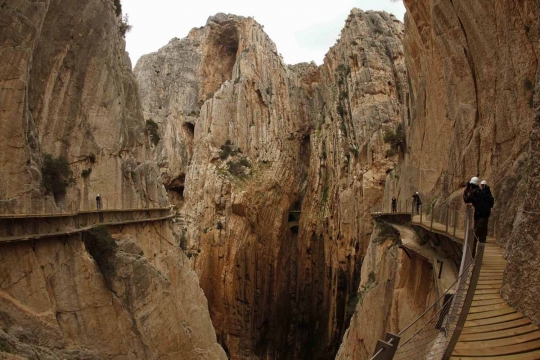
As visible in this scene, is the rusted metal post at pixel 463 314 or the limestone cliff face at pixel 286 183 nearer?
the rusted metal post at pixel 463 314

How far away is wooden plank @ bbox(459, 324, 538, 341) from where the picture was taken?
5461 mm

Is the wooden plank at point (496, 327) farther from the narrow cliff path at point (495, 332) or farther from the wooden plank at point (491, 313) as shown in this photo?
the wooden plank at point (491, 313)

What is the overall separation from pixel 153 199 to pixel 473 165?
1621cm

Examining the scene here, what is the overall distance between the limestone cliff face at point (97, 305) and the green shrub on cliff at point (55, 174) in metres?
1.84

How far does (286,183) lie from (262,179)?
326 cm

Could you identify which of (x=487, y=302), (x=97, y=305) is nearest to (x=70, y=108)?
(x=97, y=305)

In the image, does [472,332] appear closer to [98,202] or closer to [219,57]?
[98,202]

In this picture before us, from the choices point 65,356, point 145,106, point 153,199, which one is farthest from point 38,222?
point 145,106

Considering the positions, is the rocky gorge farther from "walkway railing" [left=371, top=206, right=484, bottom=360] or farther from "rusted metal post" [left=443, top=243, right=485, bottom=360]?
"walkway railing" [left=371, top=206, right=484, bottom=360]

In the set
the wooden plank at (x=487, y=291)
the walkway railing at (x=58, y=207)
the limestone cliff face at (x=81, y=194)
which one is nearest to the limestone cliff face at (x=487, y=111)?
the wooden plank at (x=487, y=291)

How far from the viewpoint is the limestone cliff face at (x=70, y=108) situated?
1377 centimetres

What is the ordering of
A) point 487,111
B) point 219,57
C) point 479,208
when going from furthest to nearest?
point 219,57 < point 487,111 < point 479,208

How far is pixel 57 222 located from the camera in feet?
49.4

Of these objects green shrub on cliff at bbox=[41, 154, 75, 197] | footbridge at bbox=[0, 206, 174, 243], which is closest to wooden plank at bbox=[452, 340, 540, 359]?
footbridge at bbox=[0, 206, 174, 243]
